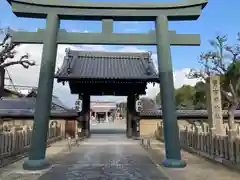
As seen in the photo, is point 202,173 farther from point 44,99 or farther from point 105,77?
point 105,77

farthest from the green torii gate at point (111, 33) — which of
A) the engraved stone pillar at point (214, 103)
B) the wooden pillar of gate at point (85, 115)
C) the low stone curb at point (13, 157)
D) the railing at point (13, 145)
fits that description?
the wooden pillar of gate at point (85, 115)

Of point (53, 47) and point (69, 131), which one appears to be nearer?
point (53, 47)

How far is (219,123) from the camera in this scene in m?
11.9

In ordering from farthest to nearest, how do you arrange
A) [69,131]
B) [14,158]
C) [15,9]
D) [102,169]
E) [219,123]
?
1. [69,131]
2. [219,123]
3. [14,158]
4. [15,9]
5. [102,169]

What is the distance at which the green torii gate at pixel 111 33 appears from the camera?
357 inches

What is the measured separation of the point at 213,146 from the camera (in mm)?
10516

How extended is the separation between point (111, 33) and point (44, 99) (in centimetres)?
317

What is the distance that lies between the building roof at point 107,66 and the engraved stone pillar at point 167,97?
38.3 ft

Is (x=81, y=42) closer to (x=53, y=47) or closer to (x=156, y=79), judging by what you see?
(x=53, y=47)

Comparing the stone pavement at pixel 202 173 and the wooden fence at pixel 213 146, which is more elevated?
the wooden fence at pixel 213 146

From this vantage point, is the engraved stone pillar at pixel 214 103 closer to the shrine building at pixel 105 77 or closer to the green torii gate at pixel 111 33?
the green torii gate at pixel 111 33

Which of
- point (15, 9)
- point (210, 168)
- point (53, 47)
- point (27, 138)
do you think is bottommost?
point (210, 168)

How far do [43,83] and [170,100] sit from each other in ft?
13.7

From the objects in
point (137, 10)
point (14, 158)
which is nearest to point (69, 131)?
point (14, 158)
